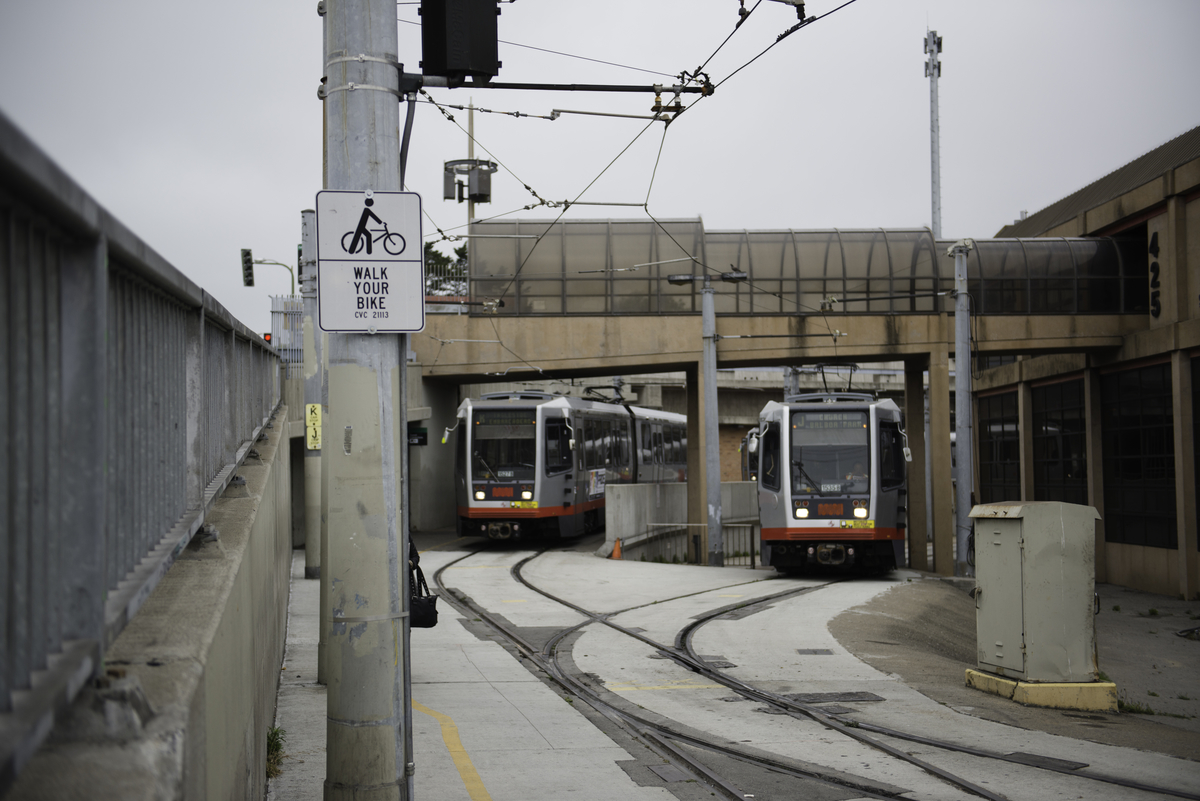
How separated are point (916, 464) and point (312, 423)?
63.4ft

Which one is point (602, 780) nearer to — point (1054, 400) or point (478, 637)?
point (478, 637)

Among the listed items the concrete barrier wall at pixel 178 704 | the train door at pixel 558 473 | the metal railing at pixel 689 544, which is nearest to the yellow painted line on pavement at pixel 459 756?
the concrete barrier wall at pixel 178 704

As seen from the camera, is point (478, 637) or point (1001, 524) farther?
point (478, 637)

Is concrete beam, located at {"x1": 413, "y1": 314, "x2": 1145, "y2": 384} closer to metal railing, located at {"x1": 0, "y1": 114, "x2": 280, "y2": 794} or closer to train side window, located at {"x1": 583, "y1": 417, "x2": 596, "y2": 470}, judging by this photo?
train side window, located at {"x1": 583, "y1": 417, "x2": 596, "y2": 470}

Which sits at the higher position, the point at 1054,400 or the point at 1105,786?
the point at 1054,400

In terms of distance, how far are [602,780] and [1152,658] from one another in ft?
39.5

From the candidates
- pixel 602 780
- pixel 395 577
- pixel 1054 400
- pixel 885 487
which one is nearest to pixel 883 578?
pixel 885 487

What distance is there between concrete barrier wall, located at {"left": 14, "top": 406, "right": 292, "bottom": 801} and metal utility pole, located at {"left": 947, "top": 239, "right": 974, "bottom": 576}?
64.4 ft

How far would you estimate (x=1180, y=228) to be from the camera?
23719mm

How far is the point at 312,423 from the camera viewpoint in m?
13.7

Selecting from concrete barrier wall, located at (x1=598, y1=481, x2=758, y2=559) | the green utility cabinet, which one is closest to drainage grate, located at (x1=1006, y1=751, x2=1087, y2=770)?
the green utility cabinet

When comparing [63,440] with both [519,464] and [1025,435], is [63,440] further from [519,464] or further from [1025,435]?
[1025,435]

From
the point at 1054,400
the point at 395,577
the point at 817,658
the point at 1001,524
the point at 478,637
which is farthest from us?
the point at 1054,400

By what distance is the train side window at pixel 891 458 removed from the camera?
63.4 feet
